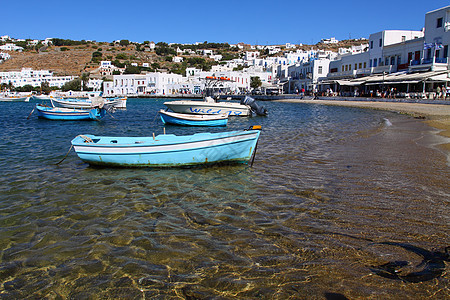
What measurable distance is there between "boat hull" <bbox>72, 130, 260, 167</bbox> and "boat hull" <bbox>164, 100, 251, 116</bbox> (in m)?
15.7

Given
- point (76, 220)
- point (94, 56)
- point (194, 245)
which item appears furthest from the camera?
point (94, 56)

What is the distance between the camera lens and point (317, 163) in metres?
10.4

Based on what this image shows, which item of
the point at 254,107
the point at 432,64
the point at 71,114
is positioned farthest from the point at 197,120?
the point at 432,64

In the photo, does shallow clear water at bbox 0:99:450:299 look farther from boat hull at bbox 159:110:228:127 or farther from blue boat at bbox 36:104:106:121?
blue boat at bbox 36:104:106:121

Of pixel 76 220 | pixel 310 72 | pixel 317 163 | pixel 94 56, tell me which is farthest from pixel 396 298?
pixel 94 56

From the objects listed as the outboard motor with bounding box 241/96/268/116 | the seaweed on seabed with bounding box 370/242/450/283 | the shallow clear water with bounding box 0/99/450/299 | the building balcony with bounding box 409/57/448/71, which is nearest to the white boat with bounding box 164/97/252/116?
the outboard motor with bounding box 241/96/268/116

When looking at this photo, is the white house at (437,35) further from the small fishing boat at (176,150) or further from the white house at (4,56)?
the white house at (4,56)

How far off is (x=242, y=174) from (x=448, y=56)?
1642 inches

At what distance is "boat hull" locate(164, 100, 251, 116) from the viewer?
1007 inches

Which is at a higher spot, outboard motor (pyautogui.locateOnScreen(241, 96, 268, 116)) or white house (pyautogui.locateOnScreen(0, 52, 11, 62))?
white house (pyautogui.locateOnScreen(0, 52, 11, 62))

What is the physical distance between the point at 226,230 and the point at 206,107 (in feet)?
67.9

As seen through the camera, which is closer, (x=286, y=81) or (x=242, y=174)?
(x=242, y=174)

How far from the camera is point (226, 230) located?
18.0 ft

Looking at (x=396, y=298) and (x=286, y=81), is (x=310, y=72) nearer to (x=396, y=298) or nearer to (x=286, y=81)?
(x=286, y=81)
